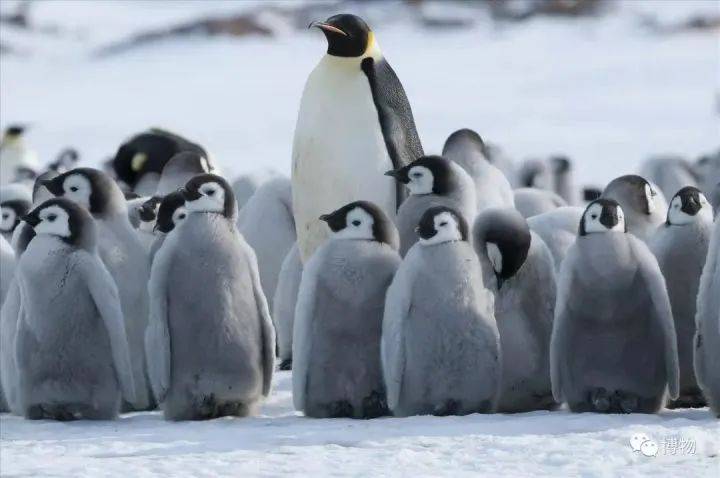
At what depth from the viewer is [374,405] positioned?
5227mm

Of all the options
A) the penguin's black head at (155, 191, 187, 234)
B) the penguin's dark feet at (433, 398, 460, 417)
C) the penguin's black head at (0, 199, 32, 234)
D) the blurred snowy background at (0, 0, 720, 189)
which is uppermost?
the blurred snowy background at (0, 0, 720, 189)

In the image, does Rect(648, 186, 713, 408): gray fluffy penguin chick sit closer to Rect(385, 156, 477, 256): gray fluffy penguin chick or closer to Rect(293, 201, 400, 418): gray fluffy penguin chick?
Rect(385, 156, 477, 256): gray fluffy penguin chick

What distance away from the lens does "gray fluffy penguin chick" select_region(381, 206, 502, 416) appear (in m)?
5.10

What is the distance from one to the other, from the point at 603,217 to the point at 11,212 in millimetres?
3019

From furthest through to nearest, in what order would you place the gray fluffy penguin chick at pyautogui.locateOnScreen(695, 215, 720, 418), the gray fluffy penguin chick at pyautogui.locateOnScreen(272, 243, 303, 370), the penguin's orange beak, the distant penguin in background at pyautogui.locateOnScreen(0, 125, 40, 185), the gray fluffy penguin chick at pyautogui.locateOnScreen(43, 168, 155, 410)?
the distant penguin in background at pyautogui.locateOnScreen(0, 125, 40, 185), the gray fluffy penguin chick at pyautogui.locateOnScreen(272, 243, 303, 370), the penguin's orange beak, the gray fluffy penguin chick at pyautogui.locateOnScreen(43, 168, 155, 410), the gray fluffy penguin chick at pyautogui.locateOnScreen(695, 215, 720, 418)

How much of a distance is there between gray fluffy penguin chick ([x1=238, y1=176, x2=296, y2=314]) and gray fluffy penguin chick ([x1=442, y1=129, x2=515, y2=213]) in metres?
0.96

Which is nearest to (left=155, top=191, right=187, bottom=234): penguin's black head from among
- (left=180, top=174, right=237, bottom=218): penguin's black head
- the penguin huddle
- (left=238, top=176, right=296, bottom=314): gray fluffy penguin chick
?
the penguin huddle

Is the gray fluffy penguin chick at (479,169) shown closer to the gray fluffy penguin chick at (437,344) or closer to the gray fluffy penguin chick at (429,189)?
the gray fluffy penguin chick at (429,189)

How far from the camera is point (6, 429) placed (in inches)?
199

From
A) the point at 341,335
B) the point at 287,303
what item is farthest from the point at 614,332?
the point at 287,303

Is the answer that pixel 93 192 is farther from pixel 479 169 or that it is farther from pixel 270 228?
pixel 270 228

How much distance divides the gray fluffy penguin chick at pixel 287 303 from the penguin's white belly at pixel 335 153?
0.76 feet

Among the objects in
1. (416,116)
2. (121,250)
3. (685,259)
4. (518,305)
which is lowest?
(518,305)

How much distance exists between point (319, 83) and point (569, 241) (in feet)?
4.33
